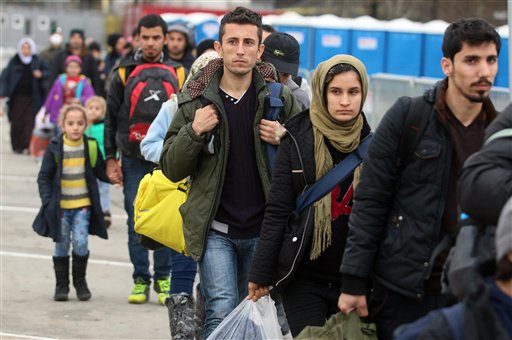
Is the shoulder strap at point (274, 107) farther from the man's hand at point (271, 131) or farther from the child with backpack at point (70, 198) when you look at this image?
the child with backpack at point (70, 198)

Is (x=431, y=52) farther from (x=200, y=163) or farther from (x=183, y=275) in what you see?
(x=200, y=163)

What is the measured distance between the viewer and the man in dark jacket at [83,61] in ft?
62.6

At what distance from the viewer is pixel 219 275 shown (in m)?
6.05

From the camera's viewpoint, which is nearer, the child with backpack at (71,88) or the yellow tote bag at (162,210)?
the yellow tote bag at (162,210)

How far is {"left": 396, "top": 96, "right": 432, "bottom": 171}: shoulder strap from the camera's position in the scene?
4617 millimetres

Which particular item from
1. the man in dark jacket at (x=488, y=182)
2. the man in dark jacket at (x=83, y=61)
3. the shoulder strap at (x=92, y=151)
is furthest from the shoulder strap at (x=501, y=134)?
the man in dark jacket at (x=83, y=61)

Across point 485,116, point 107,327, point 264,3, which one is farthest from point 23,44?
point 264,3

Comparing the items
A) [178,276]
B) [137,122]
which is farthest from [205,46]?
[178,276]

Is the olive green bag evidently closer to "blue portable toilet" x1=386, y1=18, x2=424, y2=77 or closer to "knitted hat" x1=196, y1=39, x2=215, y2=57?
"knitted hat" x1=196, y1=39, x2=215, y2=57

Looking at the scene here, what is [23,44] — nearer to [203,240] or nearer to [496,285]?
[203,240]

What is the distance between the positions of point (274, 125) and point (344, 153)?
592mm

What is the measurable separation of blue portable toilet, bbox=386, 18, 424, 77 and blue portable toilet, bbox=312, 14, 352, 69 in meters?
0.96

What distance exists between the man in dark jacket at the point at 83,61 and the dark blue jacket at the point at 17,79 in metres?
1.03

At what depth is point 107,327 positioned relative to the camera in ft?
28.0
